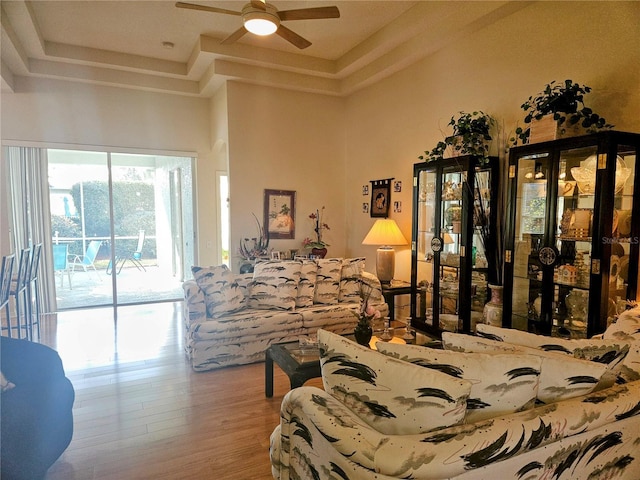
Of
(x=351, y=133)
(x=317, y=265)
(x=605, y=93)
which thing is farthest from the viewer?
(x=351, y=133)

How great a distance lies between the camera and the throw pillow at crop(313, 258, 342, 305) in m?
4.34

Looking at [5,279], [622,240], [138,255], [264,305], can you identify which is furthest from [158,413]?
[138,255]

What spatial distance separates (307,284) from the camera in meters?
4.24

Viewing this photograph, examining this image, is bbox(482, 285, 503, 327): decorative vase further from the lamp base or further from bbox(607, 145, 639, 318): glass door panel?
the lamp base

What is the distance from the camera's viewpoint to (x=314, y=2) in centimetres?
404

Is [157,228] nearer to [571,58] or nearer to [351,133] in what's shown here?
[351,133]

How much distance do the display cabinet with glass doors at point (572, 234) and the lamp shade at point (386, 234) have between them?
167 centimetres

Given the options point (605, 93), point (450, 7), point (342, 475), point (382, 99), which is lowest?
point (342, 475)

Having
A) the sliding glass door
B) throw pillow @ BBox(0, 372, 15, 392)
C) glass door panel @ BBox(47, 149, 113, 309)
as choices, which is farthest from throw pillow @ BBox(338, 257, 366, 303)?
glass door panel @ BBox(47, 149, 113, 309)

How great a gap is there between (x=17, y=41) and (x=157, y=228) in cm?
299

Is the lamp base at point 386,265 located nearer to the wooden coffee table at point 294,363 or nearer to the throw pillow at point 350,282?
the throw pillow at point 350,282

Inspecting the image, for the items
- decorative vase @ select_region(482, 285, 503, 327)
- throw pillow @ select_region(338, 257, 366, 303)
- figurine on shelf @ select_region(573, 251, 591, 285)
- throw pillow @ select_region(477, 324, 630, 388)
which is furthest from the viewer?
throw pillow @ select_region(338, 257, 366, 303)

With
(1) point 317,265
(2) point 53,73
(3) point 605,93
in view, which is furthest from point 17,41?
(3) point 605,93

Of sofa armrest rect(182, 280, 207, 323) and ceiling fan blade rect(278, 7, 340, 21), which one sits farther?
sofa armrest rect(182, 280, 207, 323)
